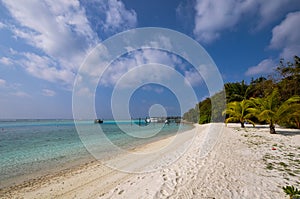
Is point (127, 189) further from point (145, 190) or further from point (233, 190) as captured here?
point (233, 190)

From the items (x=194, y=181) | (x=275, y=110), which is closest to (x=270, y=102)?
(x=275, y=110)

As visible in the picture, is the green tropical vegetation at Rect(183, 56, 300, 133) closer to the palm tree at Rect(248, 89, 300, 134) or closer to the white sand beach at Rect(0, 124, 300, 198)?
the palm tree at Rect(248, 89, 300, 134)

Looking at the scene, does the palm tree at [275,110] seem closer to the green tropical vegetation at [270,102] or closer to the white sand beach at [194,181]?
the green tropical vegetation at [270,102]

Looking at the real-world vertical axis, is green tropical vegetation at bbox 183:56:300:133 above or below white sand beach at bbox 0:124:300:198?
above

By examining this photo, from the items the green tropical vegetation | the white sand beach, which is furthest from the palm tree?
the white sand beach

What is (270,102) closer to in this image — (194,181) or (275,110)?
(275,110)

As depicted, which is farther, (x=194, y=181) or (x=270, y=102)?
(x=270, y=102)

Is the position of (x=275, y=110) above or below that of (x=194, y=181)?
above

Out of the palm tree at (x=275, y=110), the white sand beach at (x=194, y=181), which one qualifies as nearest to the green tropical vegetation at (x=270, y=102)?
the palm tree at (x=275, y=110)

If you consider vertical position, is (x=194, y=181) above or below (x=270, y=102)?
below

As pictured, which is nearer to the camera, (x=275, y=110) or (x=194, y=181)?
(x=194, y=181)

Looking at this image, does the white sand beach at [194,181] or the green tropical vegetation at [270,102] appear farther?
the green tropical vegetation at [270,102]

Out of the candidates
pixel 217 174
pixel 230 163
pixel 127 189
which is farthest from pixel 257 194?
pixel 127 189

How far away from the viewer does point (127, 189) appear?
12.3ft
